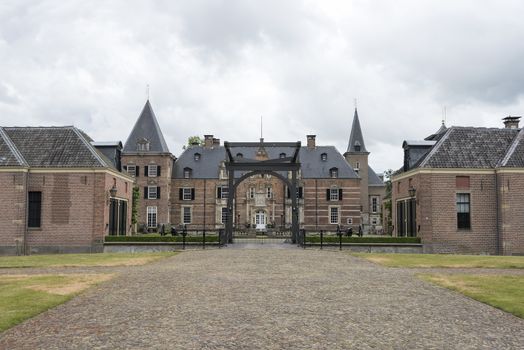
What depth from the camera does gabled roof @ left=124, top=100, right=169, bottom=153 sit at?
52.8 m

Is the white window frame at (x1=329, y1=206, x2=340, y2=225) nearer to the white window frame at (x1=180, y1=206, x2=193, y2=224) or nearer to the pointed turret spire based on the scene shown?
the pointed turret spire

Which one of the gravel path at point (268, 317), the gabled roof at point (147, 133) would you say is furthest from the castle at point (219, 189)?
the gravel path at point (268, 317)

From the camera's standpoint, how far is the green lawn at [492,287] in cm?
1029

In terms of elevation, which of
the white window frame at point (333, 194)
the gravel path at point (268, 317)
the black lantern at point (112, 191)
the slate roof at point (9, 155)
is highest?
the slate roof at point (9, 155)

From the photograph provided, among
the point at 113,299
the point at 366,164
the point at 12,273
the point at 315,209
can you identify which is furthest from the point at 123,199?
the point at 366,164

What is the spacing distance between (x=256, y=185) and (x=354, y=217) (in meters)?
10.7

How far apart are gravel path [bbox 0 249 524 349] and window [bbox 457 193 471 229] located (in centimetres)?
1416

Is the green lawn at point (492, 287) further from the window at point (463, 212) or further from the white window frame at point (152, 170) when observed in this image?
the white window frame at point (152, 170)

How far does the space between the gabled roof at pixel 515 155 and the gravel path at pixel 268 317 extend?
51.3ft

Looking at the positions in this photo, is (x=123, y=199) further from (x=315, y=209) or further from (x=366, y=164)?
(x=366, y=164)

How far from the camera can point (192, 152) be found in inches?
2232

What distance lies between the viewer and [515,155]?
27.5m

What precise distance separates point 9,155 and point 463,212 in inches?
915

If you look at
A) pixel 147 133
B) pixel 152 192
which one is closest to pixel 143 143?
pixel 147 133
